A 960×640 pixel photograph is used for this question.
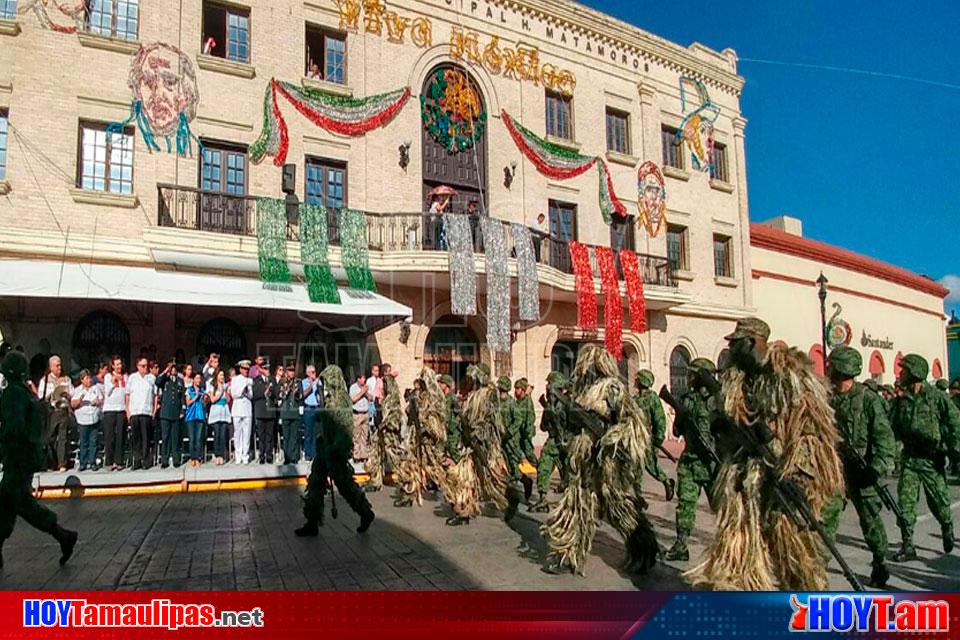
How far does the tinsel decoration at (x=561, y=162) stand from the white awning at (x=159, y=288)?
23.4 ft

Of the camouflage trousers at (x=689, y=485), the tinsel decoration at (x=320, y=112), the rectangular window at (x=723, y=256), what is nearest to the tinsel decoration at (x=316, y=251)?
the tinsel decoration at (x=320, y=112)

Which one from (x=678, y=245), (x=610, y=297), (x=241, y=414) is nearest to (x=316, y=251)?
(x=241, y=414)

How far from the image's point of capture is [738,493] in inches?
181

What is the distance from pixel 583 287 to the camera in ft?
55.1

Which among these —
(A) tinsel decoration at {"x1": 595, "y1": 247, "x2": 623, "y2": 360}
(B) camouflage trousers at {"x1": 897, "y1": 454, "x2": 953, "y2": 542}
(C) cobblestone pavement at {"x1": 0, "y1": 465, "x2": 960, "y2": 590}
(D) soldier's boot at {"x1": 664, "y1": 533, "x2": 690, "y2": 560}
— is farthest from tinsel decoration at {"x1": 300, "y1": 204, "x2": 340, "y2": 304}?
(B) camouflage trousers at {"x1": 897, "y1": 454, "x2": 953, "y2": 542}

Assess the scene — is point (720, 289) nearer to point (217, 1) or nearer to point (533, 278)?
point (533, 278)

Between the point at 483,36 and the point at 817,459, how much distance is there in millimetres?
15980

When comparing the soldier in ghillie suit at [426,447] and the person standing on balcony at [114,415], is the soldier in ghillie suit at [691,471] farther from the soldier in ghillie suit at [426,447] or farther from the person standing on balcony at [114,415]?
the person standing on balcony at [114,415]

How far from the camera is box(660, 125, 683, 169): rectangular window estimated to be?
2095cm

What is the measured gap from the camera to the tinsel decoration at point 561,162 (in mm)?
17469

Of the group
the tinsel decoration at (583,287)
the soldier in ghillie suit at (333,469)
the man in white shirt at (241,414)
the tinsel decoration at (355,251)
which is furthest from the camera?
the tinsel decoration at (583,287)

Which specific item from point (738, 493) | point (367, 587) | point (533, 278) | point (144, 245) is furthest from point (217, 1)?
point (738, 493)

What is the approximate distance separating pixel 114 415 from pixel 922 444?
1134 centimetres

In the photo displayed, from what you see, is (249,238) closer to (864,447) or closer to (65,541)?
(65,541)
